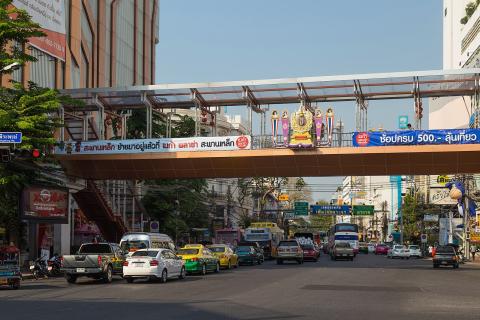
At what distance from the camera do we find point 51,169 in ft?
129

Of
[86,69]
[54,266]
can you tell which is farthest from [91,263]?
[86,69]

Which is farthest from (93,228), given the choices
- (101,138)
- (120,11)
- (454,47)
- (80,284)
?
(454,47)

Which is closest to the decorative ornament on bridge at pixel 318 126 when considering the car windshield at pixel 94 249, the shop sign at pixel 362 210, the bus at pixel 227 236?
the car windshield at pixel 94 249

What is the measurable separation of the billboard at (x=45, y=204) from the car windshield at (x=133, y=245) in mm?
4467

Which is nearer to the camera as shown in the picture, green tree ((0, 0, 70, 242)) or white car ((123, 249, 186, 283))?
white car ((123, 249, 186, 283))

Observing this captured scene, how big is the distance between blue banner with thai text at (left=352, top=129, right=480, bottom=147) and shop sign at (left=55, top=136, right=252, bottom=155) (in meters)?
6.46

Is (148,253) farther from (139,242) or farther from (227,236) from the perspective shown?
(227,236)

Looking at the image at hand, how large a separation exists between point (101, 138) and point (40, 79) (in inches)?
372

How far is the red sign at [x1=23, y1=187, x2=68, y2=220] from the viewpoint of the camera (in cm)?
3516

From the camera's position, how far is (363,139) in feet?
129

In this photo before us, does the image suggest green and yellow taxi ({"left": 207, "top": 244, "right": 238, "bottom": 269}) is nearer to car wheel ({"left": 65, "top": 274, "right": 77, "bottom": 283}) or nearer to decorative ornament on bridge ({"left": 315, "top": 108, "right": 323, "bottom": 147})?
decorative ornament on bridge ({"left": 315, "top": 108, "right": 323, "bottom": 147})

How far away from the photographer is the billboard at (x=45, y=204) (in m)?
35.1

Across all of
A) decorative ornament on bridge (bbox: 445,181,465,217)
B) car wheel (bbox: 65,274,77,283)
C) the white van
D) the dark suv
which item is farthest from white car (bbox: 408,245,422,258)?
car wheel (bbox: 65,274,77,283)

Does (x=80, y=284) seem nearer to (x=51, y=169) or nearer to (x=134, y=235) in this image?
(x=134, y=235)
